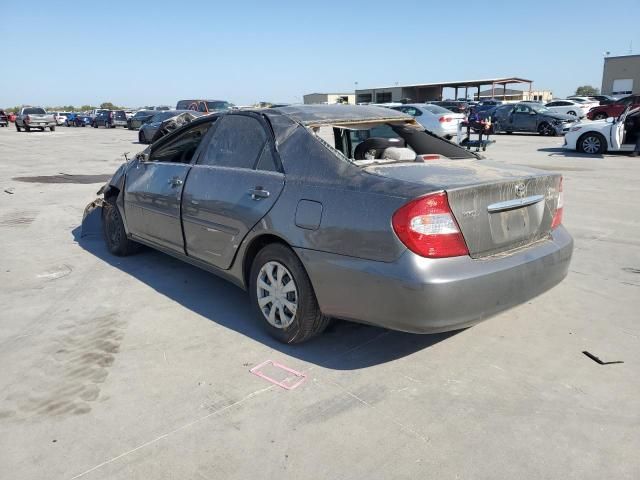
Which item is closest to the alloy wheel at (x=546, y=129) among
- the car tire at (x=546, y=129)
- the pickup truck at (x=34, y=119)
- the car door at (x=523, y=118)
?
the car tire at (x=546, y=129)

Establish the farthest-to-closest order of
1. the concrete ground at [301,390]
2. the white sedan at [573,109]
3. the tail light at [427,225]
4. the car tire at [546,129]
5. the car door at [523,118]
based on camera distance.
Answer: the white sedan at [573,109] < the car door at [523,118] < the car tire at [546,129] < the tail light at [427,225] < the concrete ground at [301,390]

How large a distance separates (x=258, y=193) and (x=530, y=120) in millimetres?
24027

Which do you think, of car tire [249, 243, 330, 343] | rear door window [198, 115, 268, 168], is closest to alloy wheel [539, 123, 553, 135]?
rear door window [198, 115, 268, 168]

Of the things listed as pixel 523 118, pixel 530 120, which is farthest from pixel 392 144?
pixel 523 118

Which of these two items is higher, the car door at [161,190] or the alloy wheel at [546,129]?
the car door at [161,190]

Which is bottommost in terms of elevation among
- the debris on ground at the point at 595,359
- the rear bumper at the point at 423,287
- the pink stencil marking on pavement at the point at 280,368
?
the debris on ground at the point at 595,359

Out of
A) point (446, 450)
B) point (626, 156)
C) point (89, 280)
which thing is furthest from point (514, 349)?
point (626, 156)

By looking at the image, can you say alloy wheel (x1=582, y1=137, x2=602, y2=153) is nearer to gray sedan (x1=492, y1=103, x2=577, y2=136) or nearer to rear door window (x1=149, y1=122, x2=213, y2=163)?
gray sedan (x1=492, y1=103, x2=577, y2=136)

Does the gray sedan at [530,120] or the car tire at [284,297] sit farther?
the gray sedan at [530,120]

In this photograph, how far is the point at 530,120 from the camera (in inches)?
970

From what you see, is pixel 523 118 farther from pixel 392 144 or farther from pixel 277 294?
pixel 277 294

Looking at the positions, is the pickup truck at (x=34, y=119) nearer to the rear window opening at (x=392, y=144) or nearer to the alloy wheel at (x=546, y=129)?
the alloy wheel at (x=546, y=129)

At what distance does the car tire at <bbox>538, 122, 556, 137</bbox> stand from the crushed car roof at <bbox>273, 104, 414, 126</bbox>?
72.9 feet

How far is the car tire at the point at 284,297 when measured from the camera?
333cm
